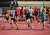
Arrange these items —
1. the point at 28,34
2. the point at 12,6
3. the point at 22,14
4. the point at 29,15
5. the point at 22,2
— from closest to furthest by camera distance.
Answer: the point at 28,34 < the point at 29,15 < the point at 22,14 < the point at 12,6 < the point at 22,2

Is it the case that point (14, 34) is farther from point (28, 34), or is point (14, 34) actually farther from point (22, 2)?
point (22, 2)

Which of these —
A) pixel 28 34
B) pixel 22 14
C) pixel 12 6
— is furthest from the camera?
pixel 12 6

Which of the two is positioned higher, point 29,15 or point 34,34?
point 29,15

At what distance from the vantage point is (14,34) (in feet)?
35.4

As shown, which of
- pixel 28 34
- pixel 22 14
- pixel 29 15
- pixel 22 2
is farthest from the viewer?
pixel 22 2

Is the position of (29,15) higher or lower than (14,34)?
higher

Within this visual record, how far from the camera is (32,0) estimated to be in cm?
4338

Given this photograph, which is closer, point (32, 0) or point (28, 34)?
point (28, 34)

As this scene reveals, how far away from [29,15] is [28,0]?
1187 inches

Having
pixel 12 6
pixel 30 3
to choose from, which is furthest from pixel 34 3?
pixel 12 6

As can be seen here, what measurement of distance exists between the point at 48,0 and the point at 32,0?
4.69 metres

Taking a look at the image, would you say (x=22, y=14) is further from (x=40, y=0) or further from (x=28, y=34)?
(x=40, y=0)

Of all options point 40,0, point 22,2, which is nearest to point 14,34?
point 22,2

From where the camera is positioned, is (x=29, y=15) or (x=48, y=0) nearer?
(x=29, y=15)
